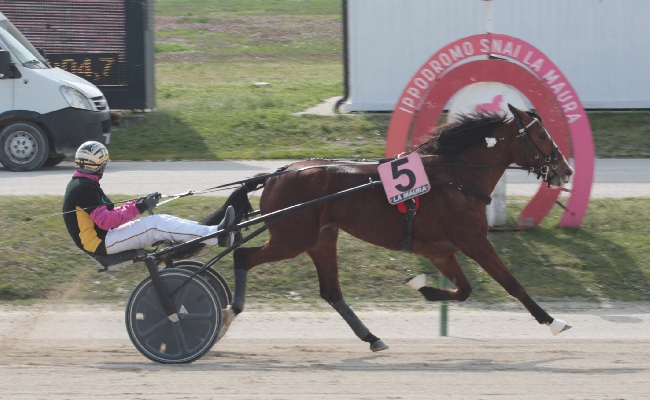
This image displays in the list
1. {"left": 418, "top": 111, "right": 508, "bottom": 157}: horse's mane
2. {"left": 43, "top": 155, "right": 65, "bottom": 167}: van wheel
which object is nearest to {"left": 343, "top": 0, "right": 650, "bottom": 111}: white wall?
{"left": 43, "top": 155, "right": 65, "bottom": 167}: van wheel

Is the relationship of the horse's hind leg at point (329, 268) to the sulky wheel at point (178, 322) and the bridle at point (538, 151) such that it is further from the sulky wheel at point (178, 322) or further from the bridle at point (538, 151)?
the bridle at point (538, 151)

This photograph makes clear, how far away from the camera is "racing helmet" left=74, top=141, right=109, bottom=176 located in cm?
619

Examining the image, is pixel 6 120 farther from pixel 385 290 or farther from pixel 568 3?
pixel 568 3

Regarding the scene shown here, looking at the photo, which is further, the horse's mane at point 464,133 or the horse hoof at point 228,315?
the horse's mane at point 464,133

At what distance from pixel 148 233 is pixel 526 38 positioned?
12172mm

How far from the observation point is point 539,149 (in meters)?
6.72

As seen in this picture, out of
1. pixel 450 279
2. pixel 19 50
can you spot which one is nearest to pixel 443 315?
pixel 450 279

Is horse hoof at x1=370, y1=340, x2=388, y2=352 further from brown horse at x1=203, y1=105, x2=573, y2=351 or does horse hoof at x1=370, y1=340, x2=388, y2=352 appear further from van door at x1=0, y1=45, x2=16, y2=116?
van door at x1=0, y1=45, x2=16, y2=116

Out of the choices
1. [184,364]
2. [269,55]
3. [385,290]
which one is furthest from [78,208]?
[269,55]

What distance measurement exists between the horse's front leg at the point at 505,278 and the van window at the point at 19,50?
8.99 meters

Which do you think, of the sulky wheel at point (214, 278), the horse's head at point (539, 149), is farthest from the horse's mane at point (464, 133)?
the sulky wheel at point (214, 278)

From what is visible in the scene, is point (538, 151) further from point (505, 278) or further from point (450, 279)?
point (450, 279)

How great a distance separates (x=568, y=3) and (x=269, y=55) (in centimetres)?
1230

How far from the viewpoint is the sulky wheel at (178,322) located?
20.0 feet
